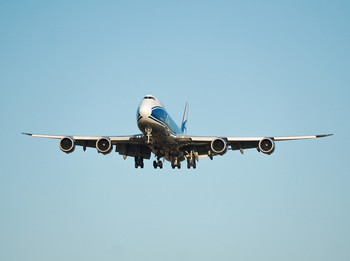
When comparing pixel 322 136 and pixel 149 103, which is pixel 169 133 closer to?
pixel 149 103

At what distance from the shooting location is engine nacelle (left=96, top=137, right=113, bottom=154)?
1886 inches

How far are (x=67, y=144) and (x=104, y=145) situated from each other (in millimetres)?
2957

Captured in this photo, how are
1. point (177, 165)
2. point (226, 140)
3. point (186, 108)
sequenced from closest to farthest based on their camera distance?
point (226, 140) < point (177, 165) < point (186, 108)

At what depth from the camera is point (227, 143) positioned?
50.2 meters

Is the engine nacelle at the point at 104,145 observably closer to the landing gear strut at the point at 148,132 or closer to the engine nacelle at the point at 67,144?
the engine nacelle at the point at 67,144

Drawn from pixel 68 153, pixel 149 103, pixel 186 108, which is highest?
pixel 186 108

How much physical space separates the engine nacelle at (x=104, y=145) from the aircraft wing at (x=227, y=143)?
564cm

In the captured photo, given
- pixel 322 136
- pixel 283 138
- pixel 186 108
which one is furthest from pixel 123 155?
pixel 186 108

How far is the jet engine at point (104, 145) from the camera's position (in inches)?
1886

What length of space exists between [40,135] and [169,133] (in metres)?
10.9

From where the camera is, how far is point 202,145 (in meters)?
51.9

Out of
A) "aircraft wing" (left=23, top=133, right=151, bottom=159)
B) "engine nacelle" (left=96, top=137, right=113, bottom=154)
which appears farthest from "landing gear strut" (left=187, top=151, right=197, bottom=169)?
"engine nacelle" (left=96, top=137, right=113, bottom=154)

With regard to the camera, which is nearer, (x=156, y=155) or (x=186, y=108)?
(x=156, y=155)

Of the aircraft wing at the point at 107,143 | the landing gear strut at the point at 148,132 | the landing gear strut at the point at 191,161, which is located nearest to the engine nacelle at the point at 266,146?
the landing gear strut at the point at 191,161
